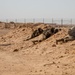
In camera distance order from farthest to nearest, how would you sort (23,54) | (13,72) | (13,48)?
(13,48)
(23,54)
(13,72)

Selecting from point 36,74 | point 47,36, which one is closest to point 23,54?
point 47,36

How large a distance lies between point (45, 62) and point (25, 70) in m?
1.97

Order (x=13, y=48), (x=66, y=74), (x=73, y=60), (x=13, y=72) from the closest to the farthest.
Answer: (x=66, y=74) < (x=13, y=72) < (x=73, y=60) < (x=13, y=48)

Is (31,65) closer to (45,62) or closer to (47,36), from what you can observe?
(45,62)

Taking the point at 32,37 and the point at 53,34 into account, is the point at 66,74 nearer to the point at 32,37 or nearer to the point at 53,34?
the point at 53,34

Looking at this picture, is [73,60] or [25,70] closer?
[25,70]

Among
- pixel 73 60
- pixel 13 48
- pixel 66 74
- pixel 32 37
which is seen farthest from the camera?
pixel 32 37

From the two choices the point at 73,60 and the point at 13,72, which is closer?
the point at 13,72

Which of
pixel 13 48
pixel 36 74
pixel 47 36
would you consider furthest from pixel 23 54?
pixel 36 74

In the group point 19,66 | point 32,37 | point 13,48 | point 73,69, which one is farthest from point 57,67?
point 32,37

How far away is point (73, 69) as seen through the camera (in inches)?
482

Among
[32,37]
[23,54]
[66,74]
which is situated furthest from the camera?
[32,37]

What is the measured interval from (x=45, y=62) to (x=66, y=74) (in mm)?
2854

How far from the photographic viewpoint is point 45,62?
14359 mm
